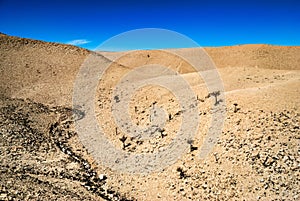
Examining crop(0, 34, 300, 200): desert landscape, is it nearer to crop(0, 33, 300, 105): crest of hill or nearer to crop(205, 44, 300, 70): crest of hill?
crop(0, 33, 300, 105): crest of hill

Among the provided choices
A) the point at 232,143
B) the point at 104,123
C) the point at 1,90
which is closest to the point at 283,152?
the point at 232,143

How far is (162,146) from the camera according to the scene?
12242 mm

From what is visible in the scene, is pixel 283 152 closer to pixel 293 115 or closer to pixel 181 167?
pixel 293 115

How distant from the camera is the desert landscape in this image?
28.9 ft

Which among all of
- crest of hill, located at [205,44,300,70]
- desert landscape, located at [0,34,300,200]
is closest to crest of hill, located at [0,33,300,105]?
desert landscape, located at [0,34,300,200]

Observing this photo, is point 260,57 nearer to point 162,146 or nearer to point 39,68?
point 39,68

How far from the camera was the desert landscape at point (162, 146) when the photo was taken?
880 cm

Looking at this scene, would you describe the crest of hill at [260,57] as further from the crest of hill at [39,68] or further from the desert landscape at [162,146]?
the crest of hill at [39,68]

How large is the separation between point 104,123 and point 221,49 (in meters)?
32.2

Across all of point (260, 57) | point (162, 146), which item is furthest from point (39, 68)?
point (260, 57)

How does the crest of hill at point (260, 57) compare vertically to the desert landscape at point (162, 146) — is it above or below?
above

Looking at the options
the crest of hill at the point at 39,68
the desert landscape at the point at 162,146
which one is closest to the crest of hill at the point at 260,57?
the desert landscape at the point at 162,146

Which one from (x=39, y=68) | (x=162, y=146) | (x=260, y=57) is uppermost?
(x=260, y=57)

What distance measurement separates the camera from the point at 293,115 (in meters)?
10.8
